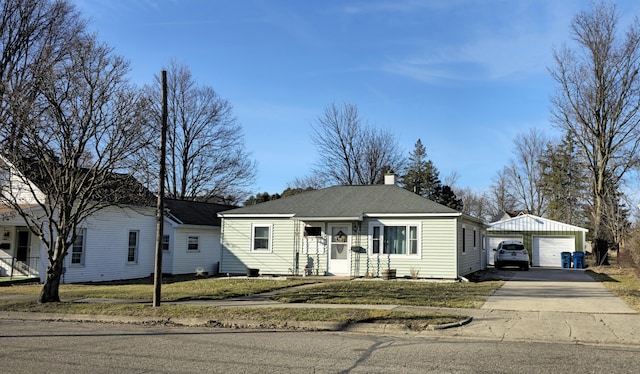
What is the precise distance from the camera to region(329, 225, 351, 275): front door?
72.2 feet

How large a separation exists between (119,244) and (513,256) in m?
20.8

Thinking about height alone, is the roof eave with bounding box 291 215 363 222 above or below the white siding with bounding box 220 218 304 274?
above

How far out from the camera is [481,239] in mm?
28641

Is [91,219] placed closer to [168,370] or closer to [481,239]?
[168,370]

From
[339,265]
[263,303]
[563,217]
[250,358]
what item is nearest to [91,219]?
[339,265]

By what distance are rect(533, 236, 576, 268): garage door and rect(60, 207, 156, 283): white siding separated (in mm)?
25671

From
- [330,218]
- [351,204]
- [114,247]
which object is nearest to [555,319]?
[330,218]

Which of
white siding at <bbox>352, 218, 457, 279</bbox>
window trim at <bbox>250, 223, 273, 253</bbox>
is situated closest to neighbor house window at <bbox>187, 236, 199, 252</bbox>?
window trim at <bbox>250, 223, 273, 253</bbox>

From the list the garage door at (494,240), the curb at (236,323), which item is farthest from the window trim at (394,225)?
the garage door at (494,240)

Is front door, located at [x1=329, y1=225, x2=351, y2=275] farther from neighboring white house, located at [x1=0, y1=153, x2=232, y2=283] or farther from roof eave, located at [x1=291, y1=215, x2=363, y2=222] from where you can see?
neighboring white house, located at [x1=0, y1=153, x2=232, y2=283]

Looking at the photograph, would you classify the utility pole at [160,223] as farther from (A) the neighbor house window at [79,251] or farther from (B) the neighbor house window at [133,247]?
(B) the neighbor house window at [133,247]

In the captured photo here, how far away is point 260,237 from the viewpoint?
77.1 feet

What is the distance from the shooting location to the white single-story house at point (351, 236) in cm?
2081

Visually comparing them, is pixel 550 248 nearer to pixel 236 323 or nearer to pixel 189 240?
pixel 189 240
